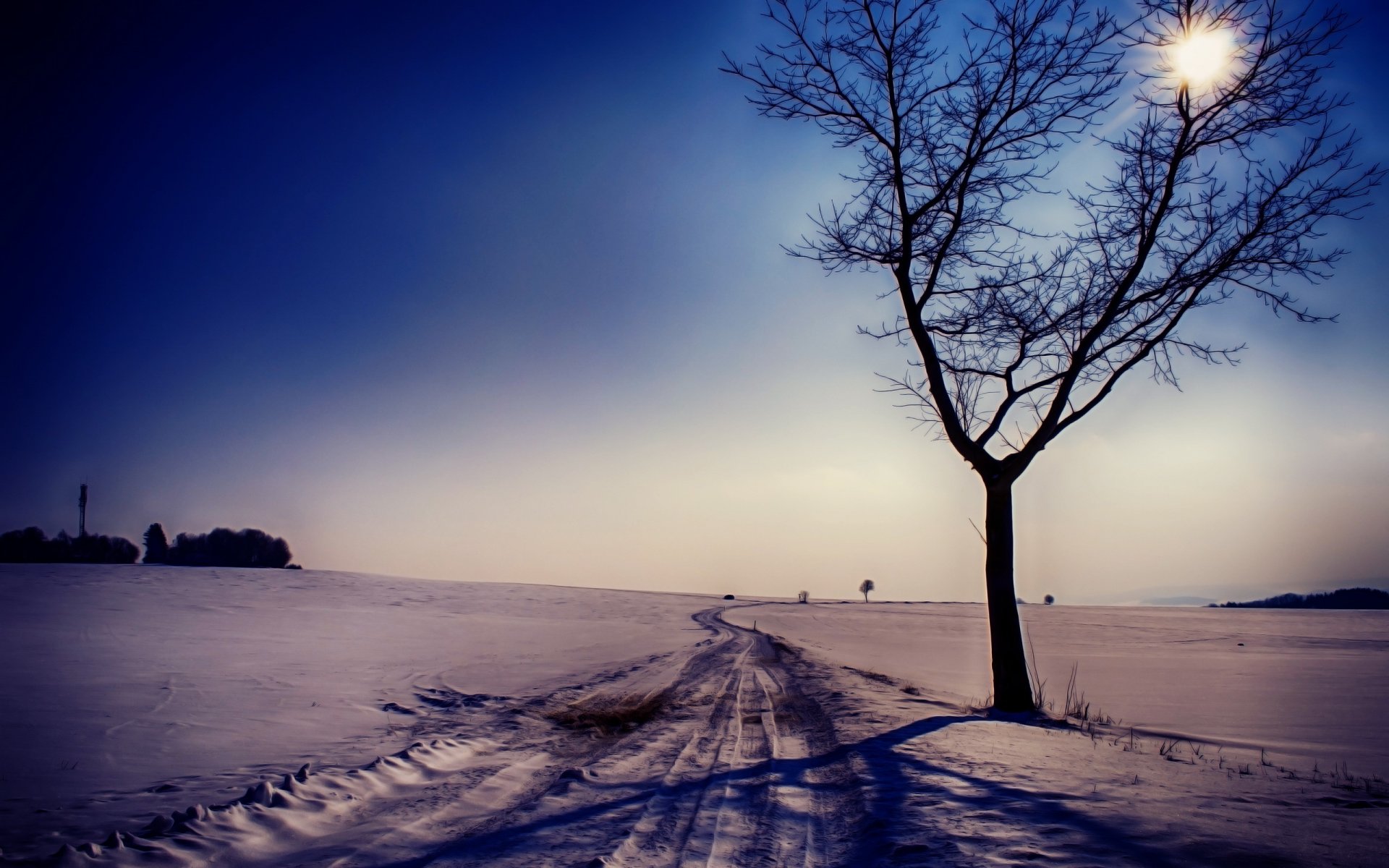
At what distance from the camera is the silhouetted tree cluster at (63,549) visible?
2093 inches

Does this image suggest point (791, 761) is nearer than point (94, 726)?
Yes

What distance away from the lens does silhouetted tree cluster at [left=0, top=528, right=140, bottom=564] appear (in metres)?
53.2

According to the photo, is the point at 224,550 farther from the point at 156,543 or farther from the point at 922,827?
the point at 922,827

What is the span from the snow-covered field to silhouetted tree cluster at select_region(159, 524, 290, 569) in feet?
205

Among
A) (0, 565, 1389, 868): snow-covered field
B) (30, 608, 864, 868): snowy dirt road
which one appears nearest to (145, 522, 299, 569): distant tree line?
(0, 565, 1389, 868): snow-covered field

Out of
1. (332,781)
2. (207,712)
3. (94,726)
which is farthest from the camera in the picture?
(207,712)

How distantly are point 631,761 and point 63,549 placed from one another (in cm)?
7832

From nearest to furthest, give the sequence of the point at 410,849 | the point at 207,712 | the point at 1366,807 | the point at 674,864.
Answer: the point at 674,864
the point at 410,849
the point at 1366,807
the point at 207,712

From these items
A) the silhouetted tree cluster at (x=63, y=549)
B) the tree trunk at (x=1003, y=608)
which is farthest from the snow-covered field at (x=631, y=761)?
the silhouetted tree cluster at (x=63, y=549)

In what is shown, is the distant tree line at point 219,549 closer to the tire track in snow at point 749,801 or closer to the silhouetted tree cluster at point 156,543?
the silhouetted tree cluster at point 156,543

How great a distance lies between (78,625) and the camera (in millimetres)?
18609

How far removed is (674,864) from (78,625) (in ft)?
74.2

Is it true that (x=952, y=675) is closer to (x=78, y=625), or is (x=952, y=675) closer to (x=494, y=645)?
(x=494, y=645)

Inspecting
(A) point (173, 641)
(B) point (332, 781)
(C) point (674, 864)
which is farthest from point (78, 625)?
(C) point (674, 864)
